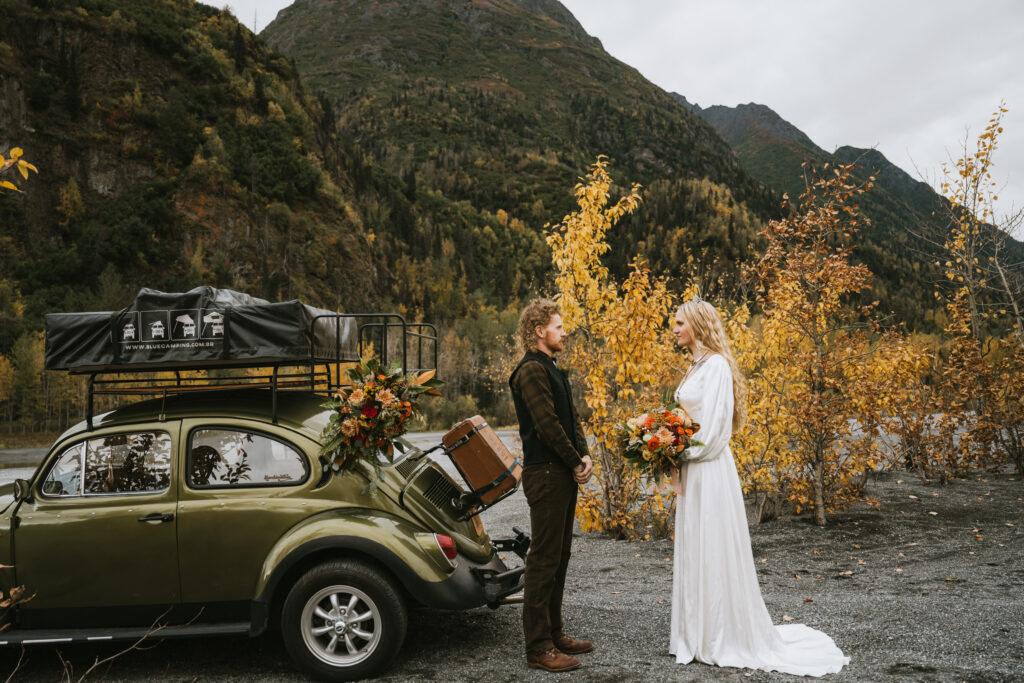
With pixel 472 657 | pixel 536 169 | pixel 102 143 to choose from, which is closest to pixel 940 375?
pixel 472 657

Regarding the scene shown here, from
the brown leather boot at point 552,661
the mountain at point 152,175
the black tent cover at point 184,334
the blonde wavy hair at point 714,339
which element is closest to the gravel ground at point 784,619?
the brown leather boot at point 552,661

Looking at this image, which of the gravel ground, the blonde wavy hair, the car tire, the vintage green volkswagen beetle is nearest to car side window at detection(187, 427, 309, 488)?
the vintage green volkswagen beetle

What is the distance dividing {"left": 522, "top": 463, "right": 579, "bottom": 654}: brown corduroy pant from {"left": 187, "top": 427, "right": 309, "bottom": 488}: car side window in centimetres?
153

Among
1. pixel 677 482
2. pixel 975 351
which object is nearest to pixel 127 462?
pixel 677 482

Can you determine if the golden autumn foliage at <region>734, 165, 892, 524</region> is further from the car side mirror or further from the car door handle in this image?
the car side mirror

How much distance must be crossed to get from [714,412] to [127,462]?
3.93 m

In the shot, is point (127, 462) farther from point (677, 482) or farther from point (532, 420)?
point (677, 482)

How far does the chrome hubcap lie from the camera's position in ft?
13.8

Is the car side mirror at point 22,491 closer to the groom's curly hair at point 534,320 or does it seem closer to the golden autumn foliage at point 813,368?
the groom's curly hair at point 534,320

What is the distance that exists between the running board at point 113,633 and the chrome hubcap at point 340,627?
41cm

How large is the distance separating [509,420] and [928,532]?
121 feet

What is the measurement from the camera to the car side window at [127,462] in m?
4.49

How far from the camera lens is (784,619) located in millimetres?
5387

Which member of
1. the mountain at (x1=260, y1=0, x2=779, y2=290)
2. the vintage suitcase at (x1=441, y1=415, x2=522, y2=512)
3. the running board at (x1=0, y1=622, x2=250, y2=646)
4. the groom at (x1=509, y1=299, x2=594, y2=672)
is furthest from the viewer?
the mountain at (x1=260, y1=0, x2=779, y2=290)
